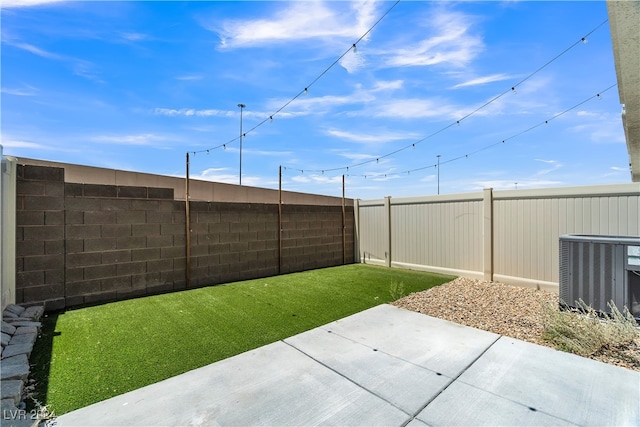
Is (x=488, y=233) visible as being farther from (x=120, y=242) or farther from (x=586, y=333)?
(x=120, y=242)

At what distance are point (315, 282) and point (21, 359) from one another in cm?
455

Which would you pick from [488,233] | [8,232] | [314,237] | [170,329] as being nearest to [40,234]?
[8,232]

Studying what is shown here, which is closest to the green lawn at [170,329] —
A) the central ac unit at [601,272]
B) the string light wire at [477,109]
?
the central ac unit at [601,272]

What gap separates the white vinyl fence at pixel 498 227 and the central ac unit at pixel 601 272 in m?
1.40

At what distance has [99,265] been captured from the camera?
4828mm

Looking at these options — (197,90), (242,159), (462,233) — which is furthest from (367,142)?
(242,159)

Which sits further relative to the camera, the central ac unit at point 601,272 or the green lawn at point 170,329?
the central ac unit at point 601,272

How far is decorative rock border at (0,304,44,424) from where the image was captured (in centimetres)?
206

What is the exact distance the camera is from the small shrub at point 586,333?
120 inches

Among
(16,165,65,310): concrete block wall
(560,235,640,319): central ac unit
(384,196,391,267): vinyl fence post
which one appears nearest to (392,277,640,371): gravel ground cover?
(560,235,640,319): central ac unit

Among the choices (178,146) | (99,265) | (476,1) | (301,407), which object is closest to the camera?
(301,407)

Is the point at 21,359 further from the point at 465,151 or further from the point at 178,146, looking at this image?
the point at 465,151

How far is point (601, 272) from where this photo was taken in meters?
3.94

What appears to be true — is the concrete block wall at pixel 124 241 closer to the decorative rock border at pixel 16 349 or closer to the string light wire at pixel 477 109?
the decorative rock border at pixel 16 349
